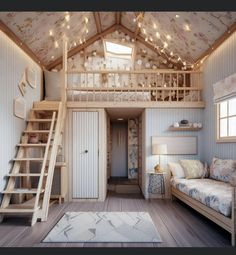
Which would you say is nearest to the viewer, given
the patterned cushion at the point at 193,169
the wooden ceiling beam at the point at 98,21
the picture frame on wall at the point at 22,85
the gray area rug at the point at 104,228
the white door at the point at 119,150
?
the gray area rug at the point at 104,228

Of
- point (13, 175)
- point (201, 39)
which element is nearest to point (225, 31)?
point (201, 39)

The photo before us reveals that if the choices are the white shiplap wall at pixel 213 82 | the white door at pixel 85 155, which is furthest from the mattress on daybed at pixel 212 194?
the white door at pixel 85 155

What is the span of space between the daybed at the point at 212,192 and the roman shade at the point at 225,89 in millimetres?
1090

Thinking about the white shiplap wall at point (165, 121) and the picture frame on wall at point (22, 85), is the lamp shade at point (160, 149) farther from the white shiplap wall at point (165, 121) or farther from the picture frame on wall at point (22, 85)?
the picture frame on wall at point (22, 85)

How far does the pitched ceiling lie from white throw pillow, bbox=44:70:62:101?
400mm

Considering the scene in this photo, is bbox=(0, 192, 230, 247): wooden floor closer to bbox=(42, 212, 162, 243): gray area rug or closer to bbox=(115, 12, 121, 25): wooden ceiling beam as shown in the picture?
bbox=(42, 212, 162, 243): gray area rug

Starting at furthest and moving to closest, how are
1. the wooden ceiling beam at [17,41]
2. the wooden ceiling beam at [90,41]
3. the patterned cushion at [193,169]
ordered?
the wooden ceiling beam at [90,41] < the patterned cushion at [193,169] < the wooden ceiling beam at [17,41]

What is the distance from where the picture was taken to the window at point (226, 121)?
4621mm

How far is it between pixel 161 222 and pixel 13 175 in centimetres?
247

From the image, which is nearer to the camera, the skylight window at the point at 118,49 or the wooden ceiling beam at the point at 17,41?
the wooden ceiling beam at the point at 17,41

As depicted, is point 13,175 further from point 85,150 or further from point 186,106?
point 186,106

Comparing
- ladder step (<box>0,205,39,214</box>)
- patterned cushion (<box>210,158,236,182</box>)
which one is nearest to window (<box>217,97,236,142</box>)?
patterned cushion (<box>210,158,236,182</box>)

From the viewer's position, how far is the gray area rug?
3.17m

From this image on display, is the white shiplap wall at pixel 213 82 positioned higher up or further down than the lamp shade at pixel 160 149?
higher up
